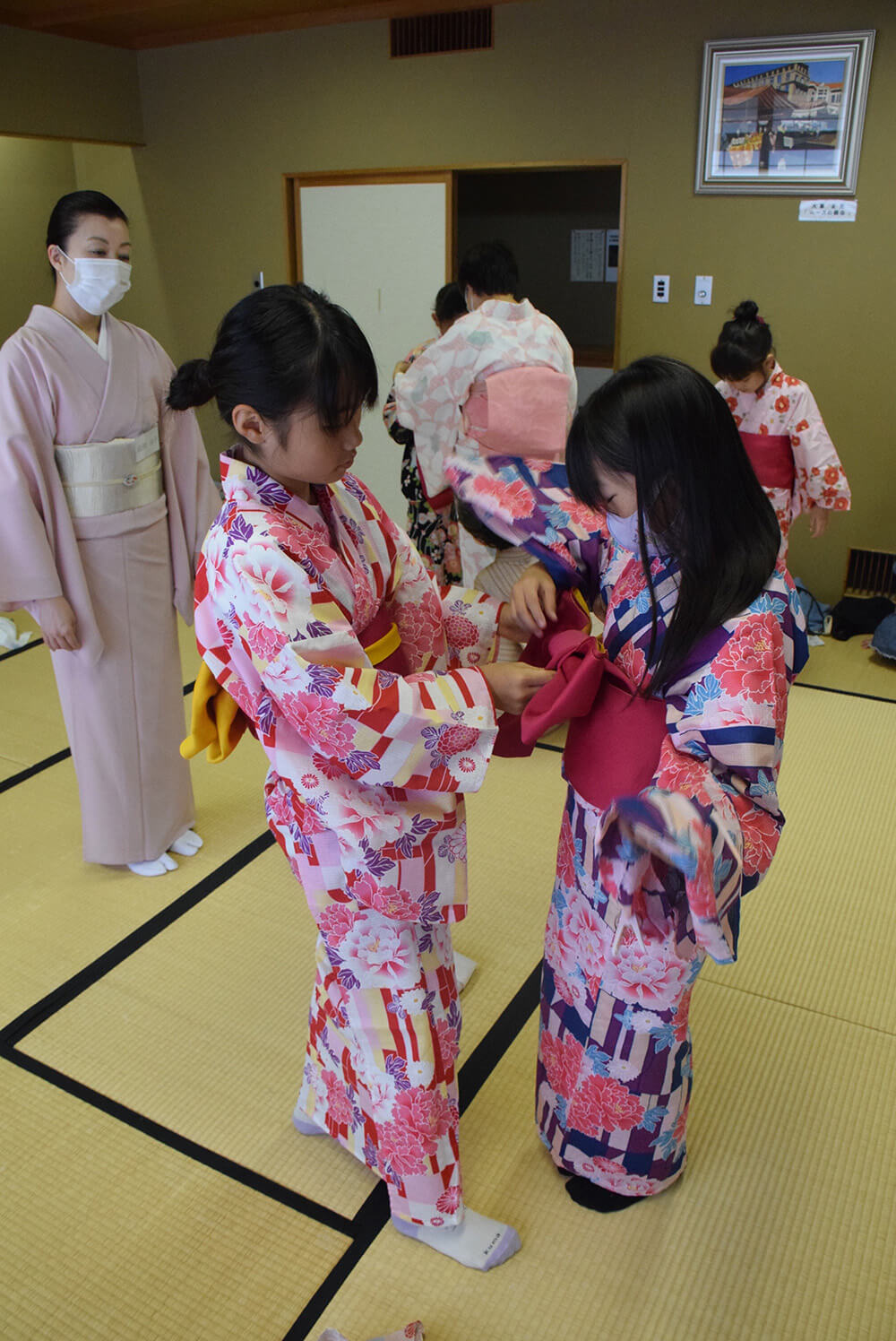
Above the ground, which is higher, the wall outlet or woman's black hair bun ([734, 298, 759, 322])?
the wall outlet

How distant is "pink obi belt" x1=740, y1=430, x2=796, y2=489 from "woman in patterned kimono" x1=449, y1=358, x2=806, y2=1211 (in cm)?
237

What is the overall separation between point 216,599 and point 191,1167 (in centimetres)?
111

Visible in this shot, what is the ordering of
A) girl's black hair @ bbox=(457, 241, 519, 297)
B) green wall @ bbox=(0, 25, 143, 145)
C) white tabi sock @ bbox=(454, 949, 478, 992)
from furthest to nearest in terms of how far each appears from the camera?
green wall @ bbox=(0, 25, 143, 145) < girl's black hair @ bbox=(457, 241, 519, 297) < white tabi sock @ bbox=(454, 949, 478, 992)

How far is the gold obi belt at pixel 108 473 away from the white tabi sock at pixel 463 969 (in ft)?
4.48

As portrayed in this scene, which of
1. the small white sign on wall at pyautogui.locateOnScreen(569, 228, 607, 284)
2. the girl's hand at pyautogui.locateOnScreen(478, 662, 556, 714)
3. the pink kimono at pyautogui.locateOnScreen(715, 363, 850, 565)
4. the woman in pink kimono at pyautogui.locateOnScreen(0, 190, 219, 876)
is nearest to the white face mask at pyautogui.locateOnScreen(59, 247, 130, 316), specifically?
the woman in pink kimono at pyautogui.locateOnScreen(0, 190, 219, 876)

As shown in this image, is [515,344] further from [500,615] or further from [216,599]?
[216,599]

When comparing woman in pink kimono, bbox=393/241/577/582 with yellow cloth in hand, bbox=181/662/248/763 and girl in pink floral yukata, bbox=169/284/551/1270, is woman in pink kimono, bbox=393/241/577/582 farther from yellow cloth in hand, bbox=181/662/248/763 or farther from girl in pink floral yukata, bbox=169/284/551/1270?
yellow cloth in hand, bbox=181/662/248/763

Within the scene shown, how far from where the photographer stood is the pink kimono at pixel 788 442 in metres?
3.74

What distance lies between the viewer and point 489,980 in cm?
229

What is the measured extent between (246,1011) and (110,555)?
1154 mm

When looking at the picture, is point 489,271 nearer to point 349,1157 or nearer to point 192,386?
point 192,386

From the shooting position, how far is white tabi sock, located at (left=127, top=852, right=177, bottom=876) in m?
2.70

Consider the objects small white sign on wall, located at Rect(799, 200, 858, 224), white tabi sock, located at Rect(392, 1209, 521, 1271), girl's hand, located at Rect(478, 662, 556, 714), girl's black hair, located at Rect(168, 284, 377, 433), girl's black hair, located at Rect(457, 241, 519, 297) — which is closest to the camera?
girl's black hair, located at Rect(168, 284, 377, 433)

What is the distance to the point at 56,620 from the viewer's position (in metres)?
2.43
